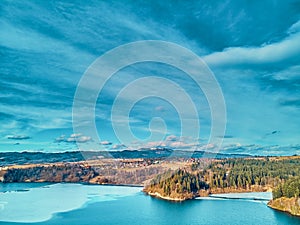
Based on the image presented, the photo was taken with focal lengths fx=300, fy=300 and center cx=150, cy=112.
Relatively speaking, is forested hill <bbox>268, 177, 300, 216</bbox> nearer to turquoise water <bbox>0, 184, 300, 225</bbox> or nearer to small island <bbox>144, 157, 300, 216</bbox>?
small island <bbox>144, 157, 300, 216</bbox>

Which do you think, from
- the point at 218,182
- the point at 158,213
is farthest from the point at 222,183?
the point at 158,213

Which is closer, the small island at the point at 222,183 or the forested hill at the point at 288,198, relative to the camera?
the forested hill at the point at 288,198

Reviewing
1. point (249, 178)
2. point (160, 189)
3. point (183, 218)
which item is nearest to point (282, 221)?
point (183, 218)

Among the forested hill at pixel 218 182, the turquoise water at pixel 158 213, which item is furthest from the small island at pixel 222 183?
the turquoise water at pixel 158 213

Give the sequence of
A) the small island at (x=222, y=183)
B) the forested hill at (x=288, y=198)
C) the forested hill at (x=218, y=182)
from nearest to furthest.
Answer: the forested hill at (x=288, y=198) < the small island at (x=222, y=183) < the forested hill at (x=218, y=182)

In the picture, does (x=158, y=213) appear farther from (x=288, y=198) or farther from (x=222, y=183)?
(x=222, y=183)

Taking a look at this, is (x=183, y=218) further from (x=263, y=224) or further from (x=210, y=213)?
(x=263, y=224)

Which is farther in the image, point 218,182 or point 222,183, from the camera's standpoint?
point 218,182

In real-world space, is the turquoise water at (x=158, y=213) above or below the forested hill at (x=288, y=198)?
below

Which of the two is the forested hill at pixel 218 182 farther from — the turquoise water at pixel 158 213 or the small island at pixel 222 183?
the turquoise water at pixel 158 213

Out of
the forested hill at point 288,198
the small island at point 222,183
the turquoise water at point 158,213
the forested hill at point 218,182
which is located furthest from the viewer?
the forested hill at point 218,182

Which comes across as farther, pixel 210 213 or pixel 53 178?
pixel 53 178
